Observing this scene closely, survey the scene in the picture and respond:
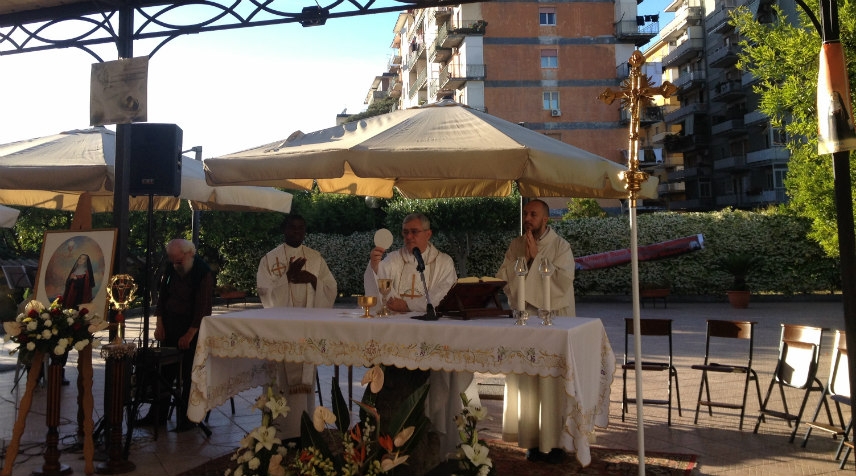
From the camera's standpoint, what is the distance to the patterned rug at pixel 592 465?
5711 millimetres

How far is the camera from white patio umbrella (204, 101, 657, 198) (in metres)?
5.49

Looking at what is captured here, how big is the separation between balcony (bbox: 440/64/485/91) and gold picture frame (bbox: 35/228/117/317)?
3646 cm

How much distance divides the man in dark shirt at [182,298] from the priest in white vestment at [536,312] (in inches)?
117

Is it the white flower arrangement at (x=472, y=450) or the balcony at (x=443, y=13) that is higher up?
the balcony at (x=443, y=13)

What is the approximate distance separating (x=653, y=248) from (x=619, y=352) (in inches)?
501

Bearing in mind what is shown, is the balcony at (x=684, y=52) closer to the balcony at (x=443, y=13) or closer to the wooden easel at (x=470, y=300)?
the balcony at (x=443, y=13)

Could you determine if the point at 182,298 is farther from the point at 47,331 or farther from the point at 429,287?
the point at 429,287

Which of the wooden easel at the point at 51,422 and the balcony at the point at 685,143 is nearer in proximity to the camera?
the wooden easel at the point at 51,422

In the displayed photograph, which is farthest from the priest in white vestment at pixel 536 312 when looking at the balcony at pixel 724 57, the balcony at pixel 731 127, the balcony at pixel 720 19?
the balcony at pixel 720 19

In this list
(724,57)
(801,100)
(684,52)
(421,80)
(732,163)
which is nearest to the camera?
(801,100)

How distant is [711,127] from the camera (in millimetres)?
52906

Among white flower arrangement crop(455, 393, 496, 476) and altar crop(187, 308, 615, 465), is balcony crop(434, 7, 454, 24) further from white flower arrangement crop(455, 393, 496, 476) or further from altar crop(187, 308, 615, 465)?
white flower arrangement crop(455, 393, 496, 476)

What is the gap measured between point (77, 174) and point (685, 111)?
172ft

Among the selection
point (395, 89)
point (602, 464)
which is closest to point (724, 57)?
point (395, 89)
